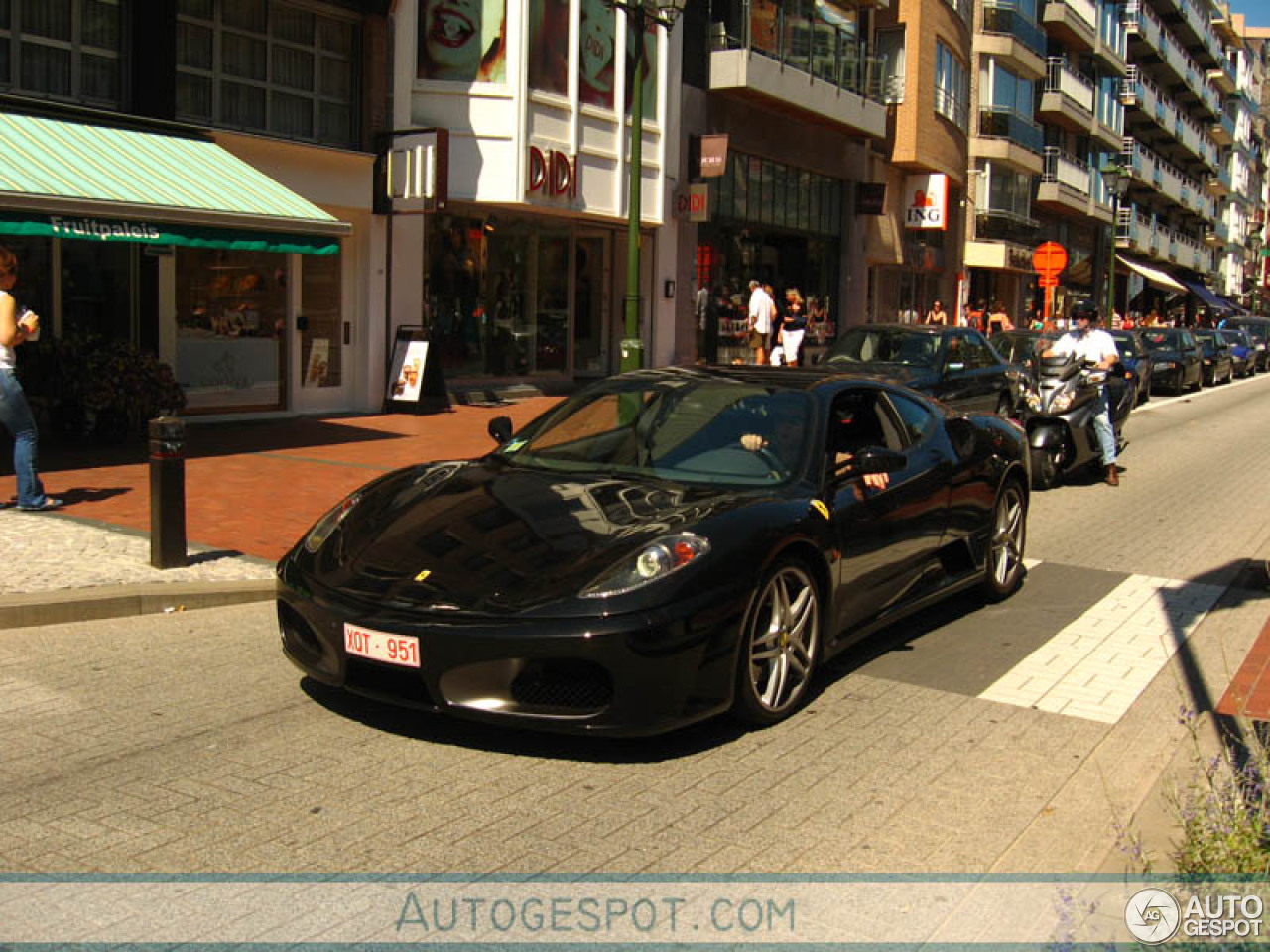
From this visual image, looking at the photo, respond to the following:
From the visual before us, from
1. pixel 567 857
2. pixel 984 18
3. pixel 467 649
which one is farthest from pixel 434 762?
pixel 984 18

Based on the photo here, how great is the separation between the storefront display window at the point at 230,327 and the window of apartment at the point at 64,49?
2.12 metres

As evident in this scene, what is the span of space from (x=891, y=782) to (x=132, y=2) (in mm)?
13159

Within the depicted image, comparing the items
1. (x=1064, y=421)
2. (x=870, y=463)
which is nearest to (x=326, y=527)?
(x=870, y=463)

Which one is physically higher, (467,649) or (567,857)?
(467,649)

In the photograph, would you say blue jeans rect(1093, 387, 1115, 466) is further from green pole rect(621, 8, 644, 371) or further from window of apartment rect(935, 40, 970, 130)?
window of apartment rect(935, 40, 970, 130)

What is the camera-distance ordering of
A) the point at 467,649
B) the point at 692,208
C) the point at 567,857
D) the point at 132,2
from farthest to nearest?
the point at 692,208, the point at 132,2, the point at 467,649, the point at 567,857

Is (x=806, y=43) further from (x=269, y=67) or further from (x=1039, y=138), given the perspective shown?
(x=1039, y=138)

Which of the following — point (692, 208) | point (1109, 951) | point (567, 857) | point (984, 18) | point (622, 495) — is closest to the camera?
point (1109, 951)

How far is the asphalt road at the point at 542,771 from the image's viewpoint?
13.0 ft

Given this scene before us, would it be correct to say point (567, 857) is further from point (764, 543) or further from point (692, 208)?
point (692, 208)

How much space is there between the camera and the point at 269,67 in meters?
15.8

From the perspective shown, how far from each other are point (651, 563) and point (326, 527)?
5.35 feet

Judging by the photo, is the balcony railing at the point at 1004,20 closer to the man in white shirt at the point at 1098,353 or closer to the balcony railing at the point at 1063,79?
the balcony railing at the point at 1063,79

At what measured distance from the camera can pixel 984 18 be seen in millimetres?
40156
